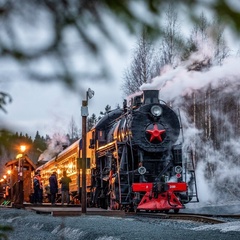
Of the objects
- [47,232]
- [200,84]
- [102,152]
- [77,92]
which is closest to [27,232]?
[47,232]

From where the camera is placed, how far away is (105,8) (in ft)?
5.07

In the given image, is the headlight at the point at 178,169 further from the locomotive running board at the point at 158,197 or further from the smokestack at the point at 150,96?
the smokestack at the point at 150,96

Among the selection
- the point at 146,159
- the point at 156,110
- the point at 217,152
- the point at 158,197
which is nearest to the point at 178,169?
the point at 146,159

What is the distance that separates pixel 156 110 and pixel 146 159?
150 cm

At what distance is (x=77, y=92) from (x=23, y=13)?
0.92 ft

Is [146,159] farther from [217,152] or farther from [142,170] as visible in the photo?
[217,152]

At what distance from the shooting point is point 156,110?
626 inches

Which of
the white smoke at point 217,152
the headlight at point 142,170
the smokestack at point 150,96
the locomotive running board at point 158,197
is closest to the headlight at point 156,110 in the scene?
the smokestack at point 150,96

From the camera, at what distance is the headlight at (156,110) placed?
52.0ft

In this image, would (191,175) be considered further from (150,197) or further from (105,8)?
(105,8)

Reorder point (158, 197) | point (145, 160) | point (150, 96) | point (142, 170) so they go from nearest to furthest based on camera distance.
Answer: point (158, 197) → point (142, 170) → point (145, 160) → point (150, 96)

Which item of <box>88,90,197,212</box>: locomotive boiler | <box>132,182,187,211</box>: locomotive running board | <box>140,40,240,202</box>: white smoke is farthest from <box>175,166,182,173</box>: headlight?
<box>140,40,240,202</box>: white smoke

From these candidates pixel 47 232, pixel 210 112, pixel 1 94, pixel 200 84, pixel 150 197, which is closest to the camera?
pixel 1 94

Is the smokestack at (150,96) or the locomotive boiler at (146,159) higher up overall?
the smokestack at (150,96)
